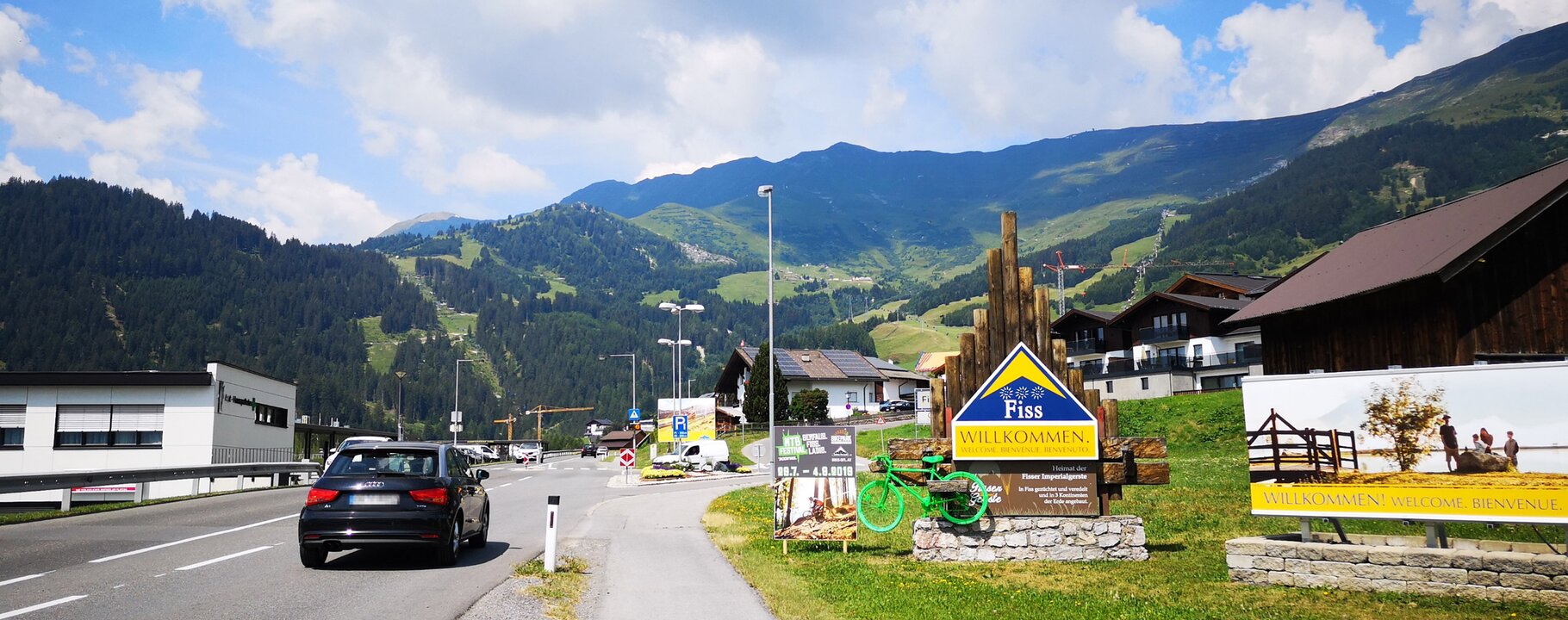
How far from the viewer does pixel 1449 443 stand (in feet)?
35.9

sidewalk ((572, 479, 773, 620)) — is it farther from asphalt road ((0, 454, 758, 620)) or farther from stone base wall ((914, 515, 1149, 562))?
stone base wall ((914, 515, 1149, 562))

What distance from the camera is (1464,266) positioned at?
67.6 ft

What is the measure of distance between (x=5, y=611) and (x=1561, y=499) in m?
15.4

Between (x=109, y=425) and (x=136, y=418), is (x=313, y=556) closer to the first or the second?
(x=136, y=418)

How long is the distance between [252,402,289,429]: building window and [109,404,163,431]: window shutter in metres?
5.93

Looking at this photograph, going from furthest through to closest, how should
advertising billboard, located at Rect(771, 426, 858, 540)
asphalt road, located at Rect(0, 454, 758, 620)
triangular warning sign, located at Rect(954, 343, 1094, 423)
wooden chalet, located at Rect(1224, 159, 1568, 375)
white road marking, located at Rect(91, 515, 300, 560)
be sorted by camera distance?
wooden chalet, located at Rect(1224, 159, 1568, 375) → advertising billboard, located at Rect(771, 426, 858, 540) → triangular warning sign, located at Rect(954, 343, 1094, 423) → white road marking, located at Rect(91, 515, 300, 560) → asphalt road, located at Rect(0, 454, 758, 620)

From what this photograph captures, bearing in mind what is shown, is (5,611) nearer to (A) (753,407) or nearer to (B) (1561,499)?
(B) (1561,499)

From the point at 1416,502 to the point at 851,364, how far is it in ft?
303

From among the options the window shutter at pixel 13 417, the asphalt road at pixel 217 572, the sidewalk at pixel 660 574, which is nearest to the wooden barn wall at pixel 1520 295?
the sidewalk at pixel 660 574

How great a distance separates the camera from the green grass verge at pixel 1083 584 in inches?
387

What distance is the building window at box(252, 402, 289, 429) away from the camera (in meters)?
52.1

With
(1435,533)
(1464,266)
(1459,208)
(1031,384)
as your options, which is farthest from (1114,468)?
(1459,208)

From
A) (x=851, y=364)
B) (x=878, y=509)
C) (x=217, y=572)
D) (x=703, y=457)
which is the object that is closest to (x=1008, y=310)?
(x=878, y=509)

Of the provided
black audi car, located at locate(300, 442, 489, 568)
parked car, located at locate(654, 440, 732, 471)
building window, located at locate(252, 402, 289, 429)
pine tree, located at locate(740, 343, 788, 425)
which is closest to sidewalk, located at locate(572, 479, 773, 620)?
black audi car, located at locate(300, 442, 489, 568)
